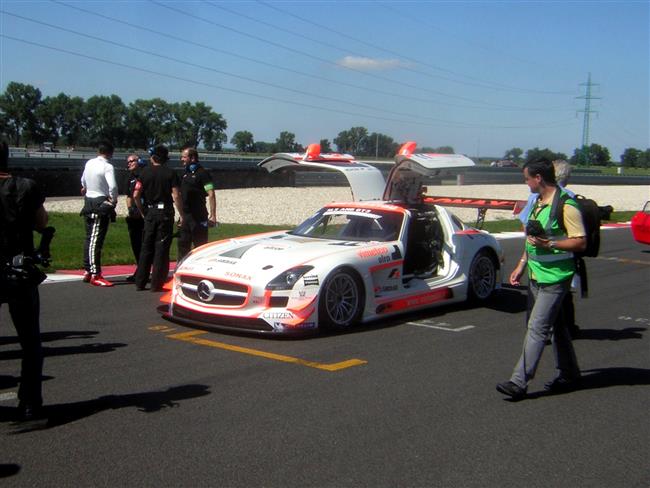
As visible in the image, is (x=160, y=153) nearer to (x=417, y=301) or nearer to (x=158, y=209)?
(x=158, y=209)

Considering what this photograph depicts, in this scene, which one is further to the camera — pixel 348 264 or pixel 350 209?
pixel 350 209

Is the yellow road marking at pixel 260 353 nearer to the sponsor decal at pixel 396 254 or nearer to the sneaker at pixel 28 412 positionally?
the sponsor decal at pixel 396 254

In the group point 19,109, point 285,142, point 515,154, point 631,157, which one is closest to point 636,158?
point 631,157

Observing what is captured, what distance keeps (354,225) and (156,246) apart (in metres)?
2.55

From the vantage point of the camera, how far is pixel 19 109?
62.9 meters

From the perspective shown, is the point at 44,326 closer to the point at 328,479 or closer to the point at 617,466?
the point at 328,479

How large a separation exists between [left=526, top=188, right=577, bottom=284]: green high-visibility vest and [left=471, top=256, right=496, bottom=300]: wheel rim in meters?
3.70

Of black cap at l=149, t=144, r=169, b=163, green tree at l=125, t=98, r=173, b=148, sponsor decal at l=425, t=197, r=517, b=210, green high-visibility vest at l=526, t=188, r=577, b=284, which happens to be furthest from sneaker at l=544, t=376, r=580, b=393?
green tree at l=125, t=98, r=173, b=148

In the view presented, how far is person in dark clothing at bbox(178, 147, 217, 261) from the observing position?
10.0 meters

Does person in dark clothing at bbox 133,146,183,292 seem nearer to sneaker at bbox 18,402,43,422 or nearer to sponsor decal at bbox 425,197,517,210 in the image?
sponsor decal at bbox 425,197,517,210

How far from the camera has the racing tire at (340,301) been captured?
Answer: 729 cm

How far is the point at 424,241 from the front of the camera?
Answer: 908 centimetres

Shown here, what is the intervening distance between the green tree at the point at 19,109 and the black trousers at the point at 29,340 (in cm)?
6279

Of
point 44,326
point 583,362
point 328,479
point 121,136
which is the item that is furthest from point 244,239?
point 121,136
